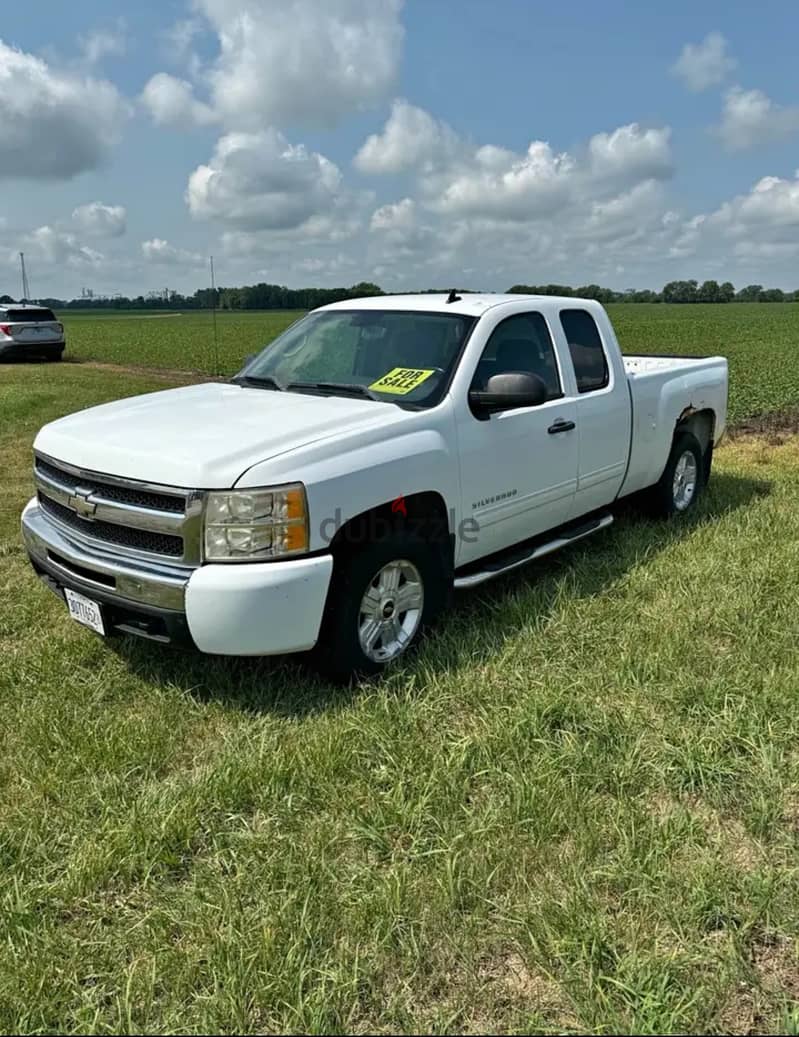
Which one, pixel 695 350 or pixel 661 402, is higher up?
pixel 661 402

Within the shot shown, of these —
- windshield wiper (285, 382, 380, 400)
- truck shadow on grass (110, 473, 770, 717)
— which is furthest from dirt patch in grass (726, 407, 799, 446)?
windshield wiper (285, 382, 380, 400)

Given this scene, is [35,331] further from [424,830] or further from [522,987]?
[522,987]

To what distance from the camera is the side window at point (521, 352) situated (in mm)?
4418

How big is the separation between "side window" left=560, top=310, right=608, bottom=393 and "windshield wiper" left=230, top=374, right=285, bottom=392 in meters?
1.85

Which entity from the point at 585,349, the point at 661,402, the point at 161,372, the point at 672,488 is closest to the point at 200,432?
the point at 585,349

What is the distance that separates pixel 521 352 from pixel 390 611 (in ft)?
6.09

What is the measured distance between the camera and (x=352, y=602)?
3.50m

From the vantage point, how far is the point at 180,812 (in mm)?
2814

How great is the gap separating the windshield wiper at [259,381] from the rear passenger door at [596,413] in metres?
1.84

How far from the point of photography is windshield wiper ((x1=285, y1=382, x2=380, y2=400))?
4.22 metres

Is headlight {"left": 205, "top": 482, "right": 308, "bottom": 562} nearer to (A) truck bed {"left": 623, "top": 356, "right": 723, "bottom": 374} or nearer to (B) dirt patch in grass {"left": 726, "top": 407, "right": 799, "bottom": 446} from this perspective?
(A) truck bed {"left": 623, "top": 356, "right": 723, "bottom": 374}

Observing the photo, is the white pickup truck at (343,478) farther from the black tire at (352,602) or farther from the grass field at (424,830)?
the grass field at (424,830)

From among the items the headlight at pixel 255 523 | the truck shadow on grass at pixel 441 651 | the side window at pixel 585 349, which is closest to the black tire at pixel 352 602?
the truck shadow on grass at pixel 441 651

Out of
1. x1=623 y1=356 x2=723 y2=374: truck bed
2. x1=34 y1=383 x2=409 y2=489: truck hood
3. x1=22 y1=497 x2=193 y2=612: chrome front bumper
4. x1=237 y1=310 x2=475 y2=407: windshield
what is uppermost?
x1=237 y1=310 x2=475 y2=407: windshield
